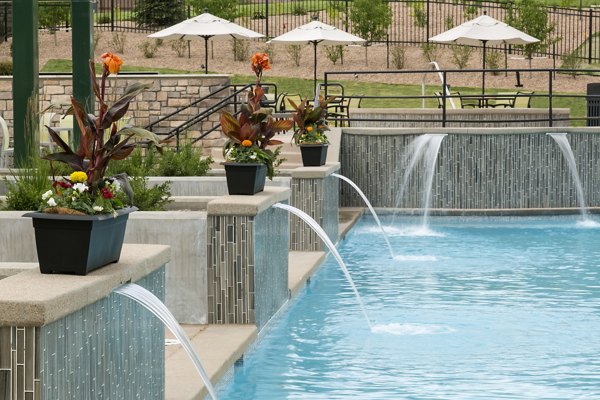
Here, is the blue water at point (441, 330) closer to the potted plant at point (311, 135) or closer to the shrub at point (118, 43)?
the potted plant at point (311, 135)

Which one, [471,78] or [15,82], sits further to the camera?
[471,78]

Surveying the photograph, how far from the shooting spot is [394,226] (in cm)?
1923

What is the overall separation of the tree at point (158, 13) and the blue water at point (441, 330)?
89.1 ft

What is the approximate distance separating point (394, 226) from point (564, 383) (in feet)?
34.6

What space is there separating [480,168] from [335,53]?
1888cm

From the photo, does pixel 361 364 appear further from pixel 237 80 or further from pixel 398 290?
pixel 237 80

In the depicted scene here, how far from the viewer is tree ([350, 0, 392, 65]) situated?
39406mm

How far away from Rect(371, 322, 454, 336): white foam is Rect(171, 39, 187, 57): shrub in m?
28.7

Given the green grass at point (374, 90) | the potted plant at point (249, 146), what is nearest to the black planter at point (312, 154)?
the potted plant at point (249, 146)

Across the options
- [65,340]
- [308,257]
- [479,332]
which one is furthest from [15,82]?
[65,340]

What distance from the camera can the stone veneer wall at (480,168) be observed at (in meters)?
20.0

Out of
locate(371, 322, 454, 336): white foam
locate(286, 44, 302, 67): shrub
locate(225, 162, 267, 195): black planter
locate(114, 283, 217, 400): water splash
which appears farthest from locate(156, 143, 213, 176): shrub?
locate(286, 44, 302, 67): shrub

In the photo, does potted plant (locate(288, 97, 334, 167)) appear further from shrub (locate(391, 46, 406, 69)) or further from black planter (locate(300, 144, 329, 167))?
shrub (locate(391, 46, 406, 69))

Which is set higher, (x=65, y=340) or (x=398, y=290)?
(x=65, y=340)
